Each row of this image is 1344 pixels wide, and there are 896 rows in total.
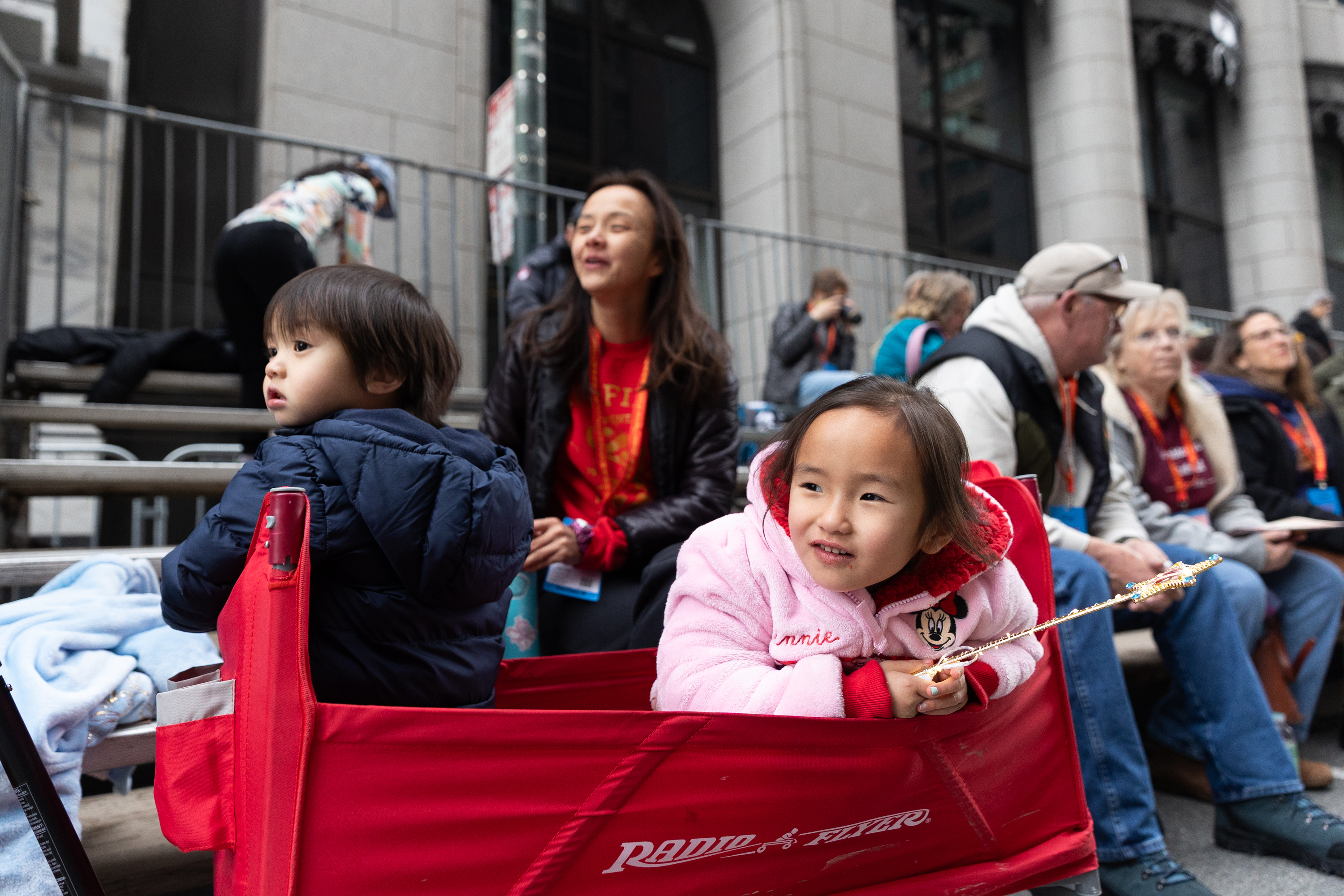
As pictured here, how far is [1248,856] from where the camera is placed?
2602 mm

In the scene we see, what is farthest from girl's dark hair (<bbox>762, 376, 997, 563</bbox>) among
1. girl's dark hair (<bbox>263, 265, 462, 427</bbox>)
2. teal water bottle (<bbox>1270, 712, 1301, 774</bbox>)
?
teal water bottle (<bbox>1270, 712, 1301, 774</bbox>)

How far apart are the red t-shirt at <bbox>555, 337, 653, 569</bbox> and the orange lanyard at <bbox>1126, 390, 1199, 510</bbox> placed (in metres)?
2.22

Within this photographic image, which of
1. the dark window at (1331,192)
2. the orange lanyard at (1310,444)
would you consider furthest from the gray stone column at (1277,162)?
the orange lanyard at (1310,444)

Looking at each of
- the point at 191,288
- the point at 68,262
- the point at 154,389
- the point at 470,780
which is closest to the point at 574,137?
the point at 191,288

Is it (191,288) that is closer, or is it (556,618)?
(556,618)

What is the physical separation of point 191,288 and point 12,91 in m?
2.90

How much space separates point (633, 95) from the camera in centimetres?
964

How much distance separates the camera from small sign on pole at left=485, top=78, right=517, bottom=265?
4684 millimetres

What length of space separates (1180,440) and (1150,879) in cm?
210

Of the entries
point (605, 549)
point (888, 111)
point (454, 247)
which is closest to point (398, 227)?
point (454, 247)

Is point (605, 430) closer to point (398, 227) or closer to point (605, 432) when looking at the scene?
point (605, 432)

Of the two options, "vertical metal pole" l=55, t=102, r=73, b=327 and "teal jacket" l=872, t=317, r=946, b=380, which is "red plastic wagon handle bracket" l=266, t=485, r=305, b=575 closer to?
"teal jacket" l=872, t=317, r=946, b=380

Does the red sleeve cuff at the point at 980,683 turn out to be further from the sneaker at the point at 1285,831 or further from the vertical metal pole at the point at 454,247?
the vertical metal pole at the point at 454,247

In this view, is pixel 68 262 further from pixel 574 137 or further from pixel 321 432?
pixel 321 432
